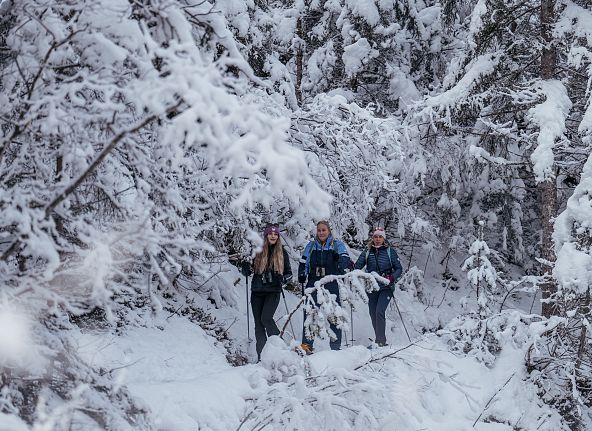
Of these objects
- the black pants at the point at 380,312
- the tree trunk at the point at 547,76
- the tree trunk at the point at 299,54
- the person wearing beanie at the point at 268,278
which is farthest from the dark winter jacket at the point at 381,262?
the tree trunk at the point at 299,54

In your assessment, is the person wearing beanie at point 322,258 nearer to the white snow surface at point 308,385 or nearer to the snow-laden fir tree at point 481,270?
the white snow surface at point 308,385

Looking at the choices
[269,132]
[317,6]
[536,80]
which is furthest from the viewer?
[317,6]

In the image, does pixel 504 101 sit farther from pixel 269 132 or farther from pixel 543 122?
pixel 269 132

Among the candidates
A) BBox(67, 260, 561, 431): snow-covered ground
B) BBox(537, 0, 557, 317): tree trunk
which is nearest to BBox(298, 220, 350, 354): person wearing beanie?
BBox(67, 260, 561, 431): snow-covered ground

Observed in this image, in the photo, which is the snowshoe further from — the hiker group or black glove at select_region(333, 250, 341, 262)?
black glove at select_region(333, 250, 341, 262)

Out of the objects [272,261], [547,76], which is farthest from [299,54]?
[272,261]

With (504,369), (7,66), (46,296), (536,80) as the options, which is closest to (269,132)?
(46,296)

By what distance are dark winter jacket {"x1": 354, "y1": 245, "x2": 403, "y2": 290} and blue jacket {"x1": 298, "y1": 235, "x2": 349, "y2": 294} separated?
78 centimetres

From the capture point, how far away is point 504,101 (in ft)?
39.9

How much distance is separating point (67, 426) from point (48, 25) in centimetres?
203

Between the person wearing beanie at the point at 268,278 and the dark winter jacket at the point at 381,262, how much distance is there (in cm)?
166

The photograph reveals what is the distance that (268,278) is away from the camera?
799cm

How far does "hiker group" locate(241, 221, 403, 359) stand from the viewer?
805cm

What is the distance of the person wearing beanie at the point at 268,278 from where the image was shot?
26.3 feet
